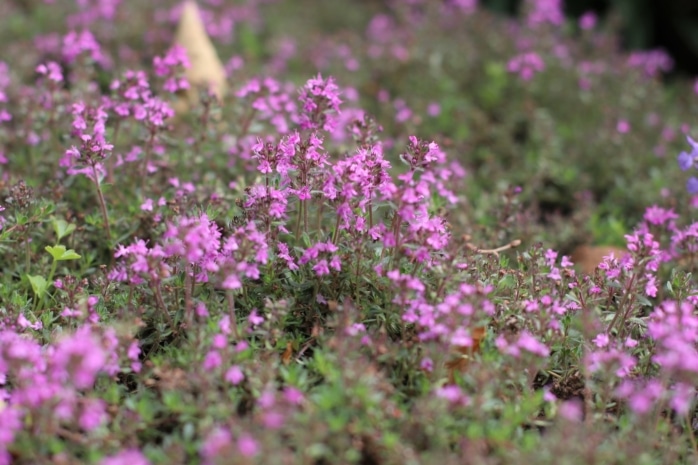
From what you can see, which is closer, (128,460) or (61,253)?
(128,460)

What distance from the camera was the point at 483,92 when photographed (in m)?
6.08

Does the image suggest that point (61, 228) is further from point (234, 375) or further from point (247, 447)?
point (247, 447)

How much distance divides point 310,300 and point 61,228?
1185mm

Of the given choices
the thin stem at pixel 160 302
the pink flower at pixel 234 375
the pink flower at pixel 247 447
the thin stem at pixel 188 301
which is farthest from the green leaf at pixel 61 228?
the pink flower at pixel 247 447

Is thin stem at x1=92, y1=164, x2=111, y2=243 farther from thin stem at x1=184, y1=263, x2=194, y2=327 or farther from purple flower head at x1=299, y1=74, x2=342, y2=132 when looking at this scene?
purple flower head at x1=299, y1=74, x2=342, y2=132

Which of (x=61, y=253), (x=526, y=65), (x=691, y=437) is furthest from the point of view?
(x=526, y=65)

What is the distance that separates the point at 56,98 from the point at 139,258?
1799mm

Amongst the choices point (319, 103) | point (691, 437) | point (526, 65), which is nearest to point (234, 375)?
point (319, 103)

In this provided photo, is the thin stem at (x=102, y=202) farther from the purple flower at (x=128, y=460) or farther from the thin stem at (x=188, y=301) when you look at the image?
the purple flower at (x=128, y=460)

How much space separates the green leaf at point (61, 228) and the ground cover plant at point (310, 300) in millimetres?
10

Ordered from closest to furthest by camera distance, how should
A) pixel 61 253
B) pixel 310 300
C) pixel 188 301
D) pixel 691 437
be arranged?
pixel 691 437
pixel 188 301
pixel 310 300
pixel 61 253

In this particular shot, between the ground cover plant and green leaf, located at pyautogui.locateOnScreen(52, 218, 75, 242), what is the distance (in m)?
0.01

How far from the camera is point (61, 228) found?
11.2 ft

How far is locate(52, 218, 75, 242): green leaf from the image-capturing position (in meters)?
3.38
